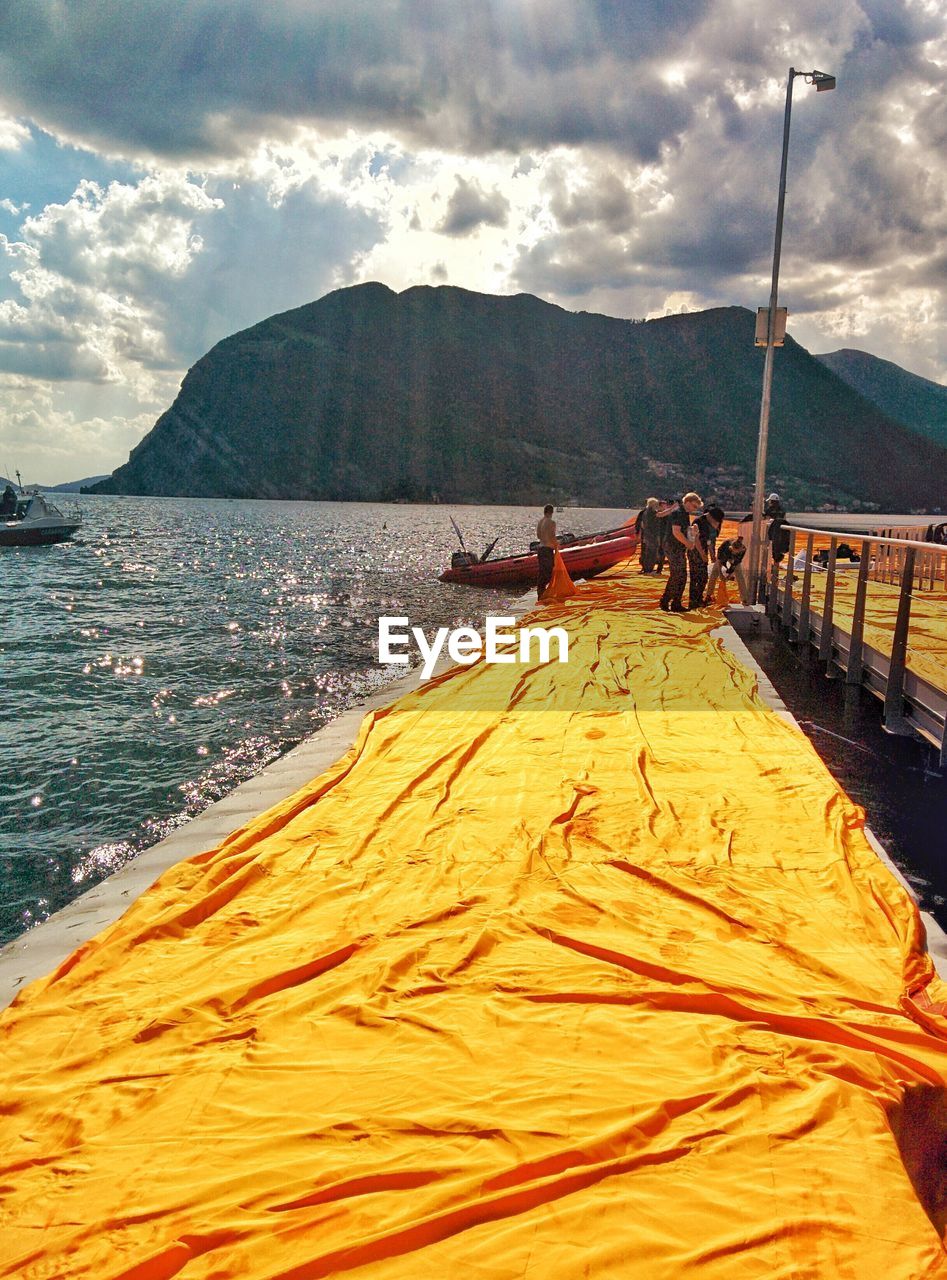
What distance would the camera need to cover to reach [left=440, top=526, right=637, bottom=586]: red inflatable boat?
20.8 m

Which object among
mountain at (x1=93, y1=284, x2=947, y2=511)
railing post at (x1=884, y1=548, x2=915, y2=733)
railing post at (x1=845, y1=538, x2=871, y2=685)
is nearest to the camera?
railing post at (x1=884, y1=548, x2=915, y2=733)

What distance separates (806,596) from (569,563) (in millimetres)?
9574

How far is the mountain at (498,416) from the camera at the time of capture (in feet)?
563

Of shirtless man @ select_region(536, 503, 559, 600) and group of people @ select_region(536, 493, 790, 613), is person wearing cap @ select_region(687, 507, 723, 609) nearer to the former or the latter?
group of people @ select_region(536, 493, 790, 613)

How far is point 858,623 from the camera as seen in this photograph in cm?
838

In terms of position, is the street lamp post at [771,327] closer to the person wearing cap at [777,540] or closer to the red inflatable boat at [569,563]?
the person wearing cap at [777,540]

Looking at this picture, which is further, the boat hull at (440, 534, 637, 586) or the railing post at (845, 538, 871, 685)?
the boat hull at (440, 534, 637, 586)

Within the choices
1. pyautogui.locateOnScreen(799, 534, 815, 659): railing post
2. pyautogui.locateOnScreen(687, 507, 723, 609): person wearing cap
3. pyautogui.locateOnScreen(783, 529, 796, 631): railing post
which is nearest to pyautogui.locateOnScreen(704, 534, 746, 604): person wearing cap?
pyautogui.locateOnScreen(687, 507, 723, 609): person wearing cap

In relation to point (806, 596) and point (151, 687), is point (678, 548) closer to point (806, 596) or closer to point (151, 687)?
point (806, 596)

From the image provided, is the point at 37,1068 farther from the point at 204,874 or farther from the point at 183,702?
the point at 183,702

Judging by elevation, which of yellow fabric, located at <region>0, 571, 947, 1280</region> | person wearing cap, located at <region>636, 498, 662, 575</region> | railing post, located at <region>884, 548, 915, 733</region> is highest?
person wearing cap, located at <region>636, 498, 662, 575</region>

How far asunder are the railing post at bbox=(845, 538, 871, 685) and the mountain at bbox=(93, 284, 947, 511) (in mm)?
159153

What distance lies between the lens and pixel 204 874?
4.18 m

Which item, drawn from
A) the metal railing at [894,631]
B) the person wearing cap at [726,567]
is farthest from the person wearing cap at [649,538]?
the metal railing at [894,631]
